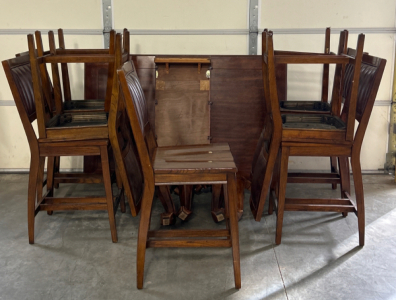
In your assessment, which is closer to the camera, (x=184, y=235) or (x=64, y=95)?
(x=184, y=235)

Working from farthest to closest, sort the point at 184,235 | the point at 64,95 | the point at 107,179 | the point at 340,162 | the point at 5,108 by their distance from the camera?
the point at 5,108 → the point at 64,95 → the point at 340,162 → the point at 107,179 → the point at 184,235

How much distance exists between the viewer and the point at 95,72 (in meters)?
3.56

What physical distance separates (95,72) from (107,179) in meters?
1.20

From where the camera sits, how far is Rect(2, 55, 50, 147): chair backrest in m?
2.48

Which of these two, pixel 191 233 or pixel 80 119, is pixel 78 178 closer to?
pixel 80 119

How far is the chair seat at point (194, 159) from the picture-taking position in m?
2.22

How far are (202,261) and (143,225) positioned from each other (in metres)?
0.47

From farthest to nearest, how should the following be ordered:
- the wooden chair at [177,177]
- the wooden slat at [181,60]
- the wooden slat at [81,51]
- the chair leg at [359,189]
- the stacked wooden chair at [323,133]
A: the wooden slat at [81,51]
the wooden slat at [181,60]
the chair leg at [359,189]
the stacked wooden chair at [323,133]
the wooden chair at [177,177]

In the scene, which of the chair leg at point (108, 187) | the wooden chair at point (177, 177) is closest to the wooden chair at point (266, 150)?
the wooden chair at point (177, 177)

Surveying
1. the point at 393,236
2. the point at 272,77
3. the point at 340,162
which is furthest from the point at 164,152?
the point at 393,236

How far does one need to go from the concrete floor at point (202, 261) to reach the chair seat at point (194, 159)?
0.61m

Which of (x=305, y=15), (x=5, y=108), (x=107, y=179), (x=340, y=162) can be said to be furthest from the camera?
(x=5, y=108)

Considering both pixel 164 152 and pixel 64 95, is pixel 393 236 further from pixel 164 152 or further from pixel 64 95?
pixel 64 95

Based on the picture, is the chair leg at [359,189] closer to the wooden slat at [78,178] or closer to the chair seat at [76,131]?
the chair seat at [76,131]
